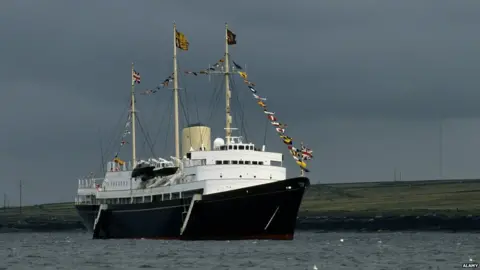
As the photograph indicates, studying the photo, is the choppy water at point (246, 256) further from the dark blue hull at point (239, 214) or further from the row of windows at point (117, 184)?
the row of windows at point (117, 184)

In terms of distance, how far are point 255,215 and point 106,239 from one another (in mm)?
27960

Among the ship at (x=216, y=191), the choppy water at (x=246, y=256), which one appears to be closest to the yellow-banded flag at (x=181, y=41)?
the ship at (x=216, y=191)

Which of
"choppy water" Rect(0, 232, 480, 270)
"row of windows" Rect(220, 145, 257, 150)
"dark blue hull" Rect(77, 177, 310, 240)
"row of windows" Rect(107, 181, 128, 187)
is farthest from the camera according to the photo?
"row of windows" Rect(107, 181, 128, 187)

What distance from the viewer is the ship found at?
108688mm

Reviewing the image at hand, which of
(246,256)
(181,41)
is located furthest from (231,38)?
(246,256)

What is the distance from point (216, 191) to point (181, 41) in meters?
23.2

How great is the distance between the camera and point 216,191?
111m

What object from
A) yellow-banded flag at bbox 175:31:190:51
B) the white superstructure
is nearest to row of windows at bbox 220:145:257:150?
the white superstructure

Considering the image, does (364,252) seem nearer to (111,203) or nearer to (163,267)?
(163,267)

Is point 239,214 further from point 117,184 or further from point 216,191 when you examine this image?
point 117,184

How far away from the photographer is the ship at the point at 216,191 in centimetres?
10869

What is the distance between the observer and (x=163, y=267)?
76562 millimetres

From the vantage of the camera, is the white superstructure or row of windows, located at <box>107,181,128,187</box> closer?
the white superstructure

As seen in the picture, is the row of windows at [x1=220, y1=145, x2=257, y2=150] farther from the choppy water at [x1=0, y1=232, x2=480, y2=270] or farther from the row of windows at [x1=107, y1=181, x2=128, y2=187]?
the row of windows at [x1=107, y1=181, x2=128, y2=187]
